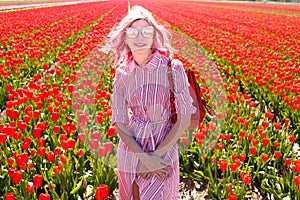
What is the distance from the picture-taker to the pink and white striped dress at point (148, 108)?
2.11m

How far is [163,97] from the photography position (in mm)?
2143

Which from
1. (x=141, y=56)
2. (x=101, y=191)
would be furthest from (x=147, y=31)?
(x=101, y=191)

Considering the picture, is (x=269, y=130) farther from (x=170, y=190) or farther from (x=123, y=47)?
(x=123, y=47)

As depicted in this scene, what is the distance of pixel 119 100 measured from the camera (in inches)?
85.9

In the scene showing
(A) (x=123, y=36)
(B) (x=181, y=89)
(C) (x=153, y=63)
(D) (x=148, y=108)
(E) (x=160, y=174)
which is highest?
Result: (A) (x=123, y=36)

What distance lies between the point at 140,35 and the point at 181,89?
382 mm

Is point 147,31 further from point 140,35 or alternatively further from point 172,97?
point 172,97

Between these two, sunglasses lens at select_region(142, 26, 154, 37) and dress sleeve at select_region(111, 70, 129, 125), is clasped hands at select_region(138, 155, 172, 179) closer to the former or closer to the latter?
dress sleeve at select_region(111, 70, 129, 125)

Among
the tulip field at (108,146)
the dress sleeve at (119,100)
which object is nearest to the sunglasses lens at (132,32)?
the dress sleeve at (119,100)

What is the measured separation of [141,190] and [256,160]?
143cm

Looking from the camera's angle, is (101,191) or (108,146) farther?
(108,146)

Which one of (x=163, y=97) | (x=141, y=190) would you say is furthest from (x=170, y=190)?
(x=163, y=97)

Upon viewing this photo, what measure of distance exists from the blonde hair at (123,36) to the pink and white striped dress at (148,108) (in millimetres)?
73

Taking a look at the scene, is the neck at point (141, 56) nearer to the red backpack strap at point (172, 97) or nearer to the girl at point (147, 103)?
the girl at point (147, 103)
